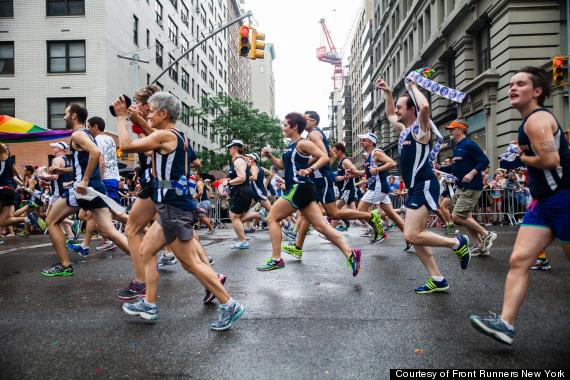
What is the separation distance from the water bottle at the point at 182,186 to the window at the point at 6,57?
2714cm

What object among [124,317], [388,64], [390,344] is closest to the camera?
[390,344]

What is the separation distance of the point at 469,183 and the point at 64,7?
25836mm

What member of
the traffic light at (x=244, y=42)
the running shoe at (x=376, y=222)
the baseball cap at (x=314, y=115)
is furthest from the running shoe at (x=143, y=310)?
the traffic light at (x=244, y=42)

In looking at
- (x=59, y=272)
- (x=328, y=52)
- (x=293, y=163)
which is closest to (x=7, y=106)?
(x=59, y=272)

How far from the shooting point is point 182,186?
4039 mm

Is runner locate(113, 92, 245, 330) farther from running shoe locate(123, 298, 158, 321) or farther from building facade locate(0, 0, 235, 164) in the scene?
building facade locate(0, 0, 235, 164)

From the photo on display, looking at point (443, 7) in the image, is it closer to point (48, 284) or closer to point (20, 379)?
point (48, 284)

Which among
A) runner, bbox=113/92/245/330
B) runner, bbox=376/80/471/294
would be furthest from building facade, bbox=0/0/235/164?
runner, bbox=113/92/245/330

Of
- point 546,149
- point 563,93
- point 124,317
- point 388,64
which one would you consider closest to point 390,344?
point 546,149

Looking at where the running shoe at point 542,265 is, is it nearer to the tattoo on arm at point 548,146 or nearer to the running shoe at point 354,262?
the running shoe at point 354,262

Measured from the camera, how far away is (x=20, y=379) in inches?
112

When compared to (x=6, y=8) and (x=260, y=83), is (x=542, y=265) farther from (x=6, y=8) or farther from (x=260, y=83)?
(x=260, y=83)

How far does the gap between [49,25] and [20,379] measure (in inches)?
1101

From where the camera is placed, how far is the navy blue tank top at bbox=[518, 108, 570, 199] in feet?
10.9
